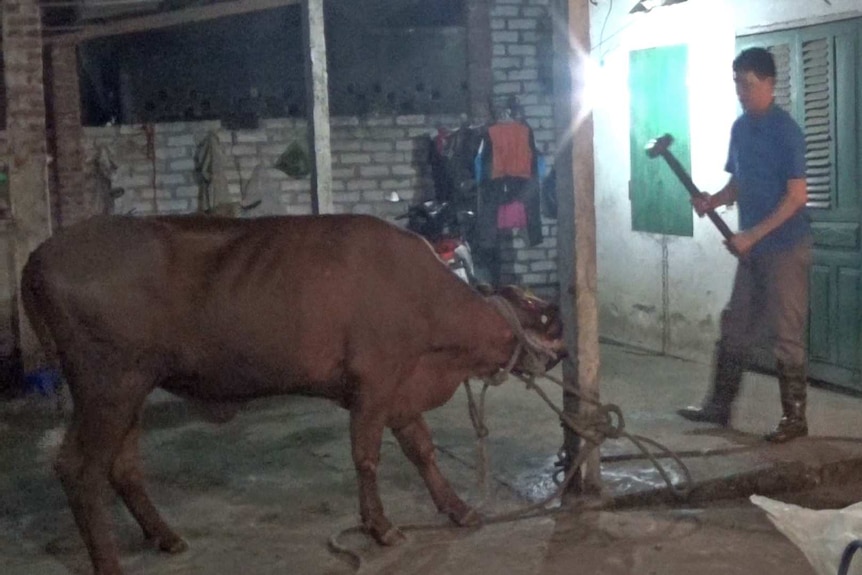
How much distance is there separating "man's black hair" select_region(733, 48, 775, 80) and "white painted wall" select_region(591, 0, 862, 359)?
1149mm

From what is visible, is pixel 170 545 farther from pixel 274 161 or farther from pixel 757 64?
pixel 274 161

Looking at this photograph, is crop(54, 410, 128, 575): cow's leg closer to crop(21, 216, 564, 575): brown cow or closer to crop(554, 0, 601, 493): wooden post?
crop(21, 216, 564, 575): brown cow

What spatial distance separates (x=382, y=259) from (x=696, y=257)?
4.22 m

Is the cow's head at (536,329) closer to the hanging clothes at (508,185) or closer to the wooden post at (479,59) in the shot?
the hanging clothes at (508,185)

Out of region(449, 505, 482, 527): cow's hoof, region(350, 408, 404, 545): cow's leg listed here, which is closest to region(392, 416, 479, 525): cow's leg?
region(449, 505, 482, 527): cow's hoof

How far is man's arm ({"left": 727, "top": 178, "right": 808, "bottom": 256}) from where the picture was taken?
6.20 metres

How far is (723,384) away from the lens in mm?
6836

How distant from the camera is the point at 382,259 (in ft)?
16.8

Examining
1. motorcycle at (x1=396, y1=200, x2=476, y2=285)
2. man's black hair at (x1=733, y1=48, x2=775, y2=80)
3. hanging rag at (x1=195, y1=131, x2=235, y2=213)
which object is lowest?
motorcycle at (x1=396, y1=200, x2=476, y2=285)

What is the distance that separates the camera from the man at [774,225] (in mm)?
6254

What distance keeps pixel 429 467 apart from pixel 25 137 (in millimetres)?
4862

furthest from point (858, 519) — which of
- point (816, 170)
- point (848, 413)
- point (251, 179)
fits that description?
point (251, 179)

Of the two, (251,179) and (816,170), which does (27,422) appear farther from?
(816,170)

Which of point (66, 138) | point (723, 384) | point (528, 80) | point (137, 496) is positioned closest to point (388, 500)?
point (137, 496)
